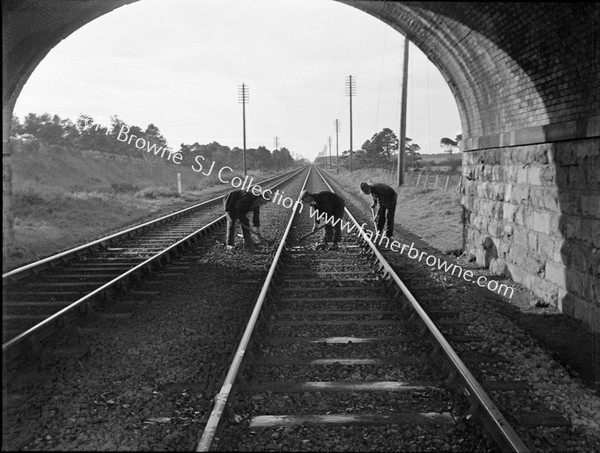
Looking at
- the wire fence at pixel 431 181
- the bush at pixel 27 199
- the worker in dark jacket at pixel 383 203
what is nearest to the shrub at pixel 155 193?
the bush at pixel 27 199

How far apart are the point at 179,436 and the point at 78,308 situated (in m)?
3.05

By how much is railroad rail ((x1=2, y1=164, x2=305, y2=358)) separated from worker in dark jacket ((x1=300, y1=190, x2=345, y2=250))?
9.28 feet

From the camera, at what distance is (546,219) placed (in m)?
6.78

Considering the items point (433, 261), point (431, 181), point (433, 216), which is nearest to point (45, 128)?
point (431, 181)

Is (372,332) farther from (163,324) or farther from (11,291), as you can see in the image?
(11,291)

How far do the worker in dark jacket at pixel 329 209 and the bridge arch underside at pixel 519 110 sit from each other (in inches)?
103

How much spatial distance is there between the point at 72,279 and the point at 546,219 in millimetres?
6990

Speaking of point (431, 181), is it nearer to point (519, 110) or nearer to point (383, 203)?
point (383, 203)

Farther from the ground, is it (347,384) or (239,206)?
(239,206)

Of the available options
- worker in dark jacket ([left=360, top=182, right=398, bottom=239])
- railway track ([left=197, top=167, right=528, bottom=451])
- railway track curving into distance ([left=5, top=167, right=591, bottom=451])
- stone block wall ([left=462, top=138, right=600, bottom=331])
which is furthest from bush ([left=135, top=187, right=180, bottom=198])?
railway track ([left=197, top=167, right=528, bottom=451])

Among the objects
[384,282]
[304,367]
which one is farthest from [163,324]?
[384,282]

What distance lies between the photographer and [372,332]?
531cm

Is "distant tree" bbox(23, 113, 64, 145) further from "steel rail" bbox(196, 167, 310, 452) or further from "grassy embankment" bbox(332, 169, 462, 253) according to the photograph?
"steel rail" bbox(196, 167, 310, 452)

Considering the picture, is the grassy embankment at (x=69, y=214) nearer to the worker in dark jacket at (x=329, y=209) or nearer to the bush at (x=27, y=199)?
the bush at (x=27, y=199)
